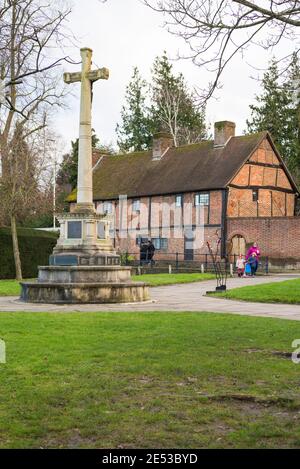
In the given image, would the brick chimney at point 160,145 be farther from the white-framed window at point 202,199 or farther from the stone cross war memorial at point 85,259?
A: the stone cross war memorial at point 85,259

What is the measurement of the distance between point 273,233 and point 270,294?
20409 mm

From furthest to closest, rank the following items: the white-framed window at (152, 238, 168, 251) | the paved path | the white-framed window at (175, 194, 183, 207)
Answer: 1. the white-framed window at (152, 238, 168, 251)
2. the white-framed window at (175, 194, 183, 207)
3. the paved path

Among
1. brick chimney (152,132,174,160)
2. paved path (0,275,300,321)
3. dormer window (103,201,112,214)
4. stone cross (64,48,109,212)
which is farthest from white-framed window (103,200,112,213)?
paved path (0,275,300,321)

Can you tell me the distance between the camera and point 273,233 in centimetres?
3894

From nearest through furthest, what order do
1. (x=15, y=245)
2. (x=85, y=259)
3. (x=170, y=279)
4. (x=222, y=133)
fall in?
(x=85, y=259) → (x=170, y=279) → (x=15, y=245) → (x=222, y=133)

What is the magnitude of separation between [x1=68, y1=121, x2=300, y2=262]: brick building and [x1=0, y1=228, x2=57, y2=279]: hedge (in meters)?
9.54

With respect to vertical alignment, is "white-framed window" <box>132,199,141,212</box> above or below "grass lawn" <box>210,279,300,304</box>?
above

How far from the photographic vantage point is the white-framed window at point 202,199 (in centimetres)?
4234

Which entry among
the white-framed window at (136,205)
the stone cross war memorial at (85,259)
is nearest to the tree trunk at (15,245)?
the stone cross war memorial at (85,259)

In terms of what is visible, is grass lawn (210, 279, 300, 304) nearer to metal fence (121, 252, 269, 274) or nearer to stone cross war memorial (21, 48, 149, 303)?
stone cross war memorial (21, 48, 149, 303)

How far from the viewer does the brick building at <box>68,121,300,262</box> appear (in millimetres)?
40188

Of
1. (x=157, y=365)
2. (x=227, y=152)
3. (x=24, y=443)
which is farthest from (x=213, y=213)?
(x=24, y=443)

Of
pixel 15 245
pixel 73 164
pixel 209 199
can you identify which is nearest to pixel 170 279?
pixel 15 245

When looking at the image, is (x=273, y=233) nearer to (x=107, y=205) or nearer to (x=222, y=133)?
(x=222, y=133)
